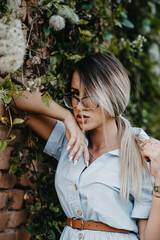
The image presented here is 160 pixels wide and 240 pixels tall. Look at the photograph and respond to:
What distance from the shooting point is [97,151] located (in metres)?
1.49

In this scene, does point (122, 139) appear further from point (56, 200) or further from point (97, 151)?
point (56, 200)

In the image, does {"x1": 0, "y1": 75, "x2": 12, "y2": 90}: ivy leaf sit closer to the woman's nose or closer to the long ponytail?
the woman's nose

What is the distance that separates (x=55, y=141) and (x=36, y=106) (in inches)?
10.3

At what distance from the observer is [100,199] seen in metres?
1.26

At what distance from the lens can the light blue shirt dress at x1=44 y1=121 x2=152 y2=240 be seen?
1.25m

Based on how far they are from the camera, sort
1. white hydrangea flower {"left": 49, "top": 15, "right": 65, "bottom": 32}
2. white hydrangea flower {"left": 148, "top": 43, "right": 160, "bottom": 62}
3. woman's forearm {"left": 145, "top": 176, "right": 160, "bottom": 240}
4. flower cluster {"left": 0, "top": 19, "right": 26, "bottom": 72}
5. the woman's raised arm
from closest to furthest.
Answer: flower cluster {"left": 0, "top": 19, "right": 26, "bottom": 72} < woman's forearm {"left": 145, "top": 176, "right": 160, "bottom": 240} < the woman's raised arm < white hydrangea flower {"left": 49, "top": 15, "right": 65, "bottom": 32} < white hydrangea flower {"left": 148, "top": 43, "right": 160, "bottom": 62}

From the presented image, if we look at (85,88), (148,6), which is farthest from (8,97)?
(148,6)

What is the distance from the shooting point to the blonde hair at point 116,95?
130 centimetres

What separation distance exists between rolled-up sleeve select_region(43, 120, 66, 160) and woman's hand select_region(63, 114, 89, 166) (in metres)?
0.17

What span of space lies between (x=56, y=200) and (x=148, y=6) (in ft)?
6.54

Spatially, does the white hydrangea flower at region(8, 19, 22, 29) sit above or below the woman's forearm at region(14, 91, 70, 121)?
above

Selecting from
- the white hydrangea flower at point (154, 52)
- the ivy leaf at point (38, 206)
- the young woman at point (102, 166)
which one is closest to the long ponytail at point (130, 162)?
the young woman at point (102, 166)

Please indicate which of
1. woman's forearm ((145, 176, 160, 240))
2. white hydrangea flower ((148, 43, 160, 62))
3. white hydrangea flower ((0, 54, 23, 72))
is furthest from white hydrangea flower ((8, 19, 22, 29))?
white hydrangea flower ((148, 43, 160, 62))

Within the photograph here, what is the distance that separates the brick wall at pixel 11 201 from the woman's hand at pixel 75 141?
0.92ft
